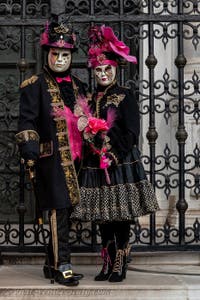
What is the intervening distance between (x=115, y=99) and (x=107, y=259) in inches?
50.8

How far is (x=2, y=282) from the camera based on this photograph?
21.1ft

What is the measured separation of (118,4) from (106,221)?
2289 millimetres

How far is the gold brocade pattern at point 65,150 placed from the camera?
6.18m

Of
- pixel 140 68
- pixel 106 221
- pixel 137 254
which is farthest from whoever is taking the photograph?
pixel 140 68

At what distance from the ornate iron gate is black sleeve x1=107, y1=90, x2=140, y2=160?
1108 millimetres

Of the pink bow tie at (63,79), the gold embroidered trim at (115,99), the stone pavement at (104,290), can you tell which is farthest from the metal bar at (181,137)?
the pink bow tie at (63,79)

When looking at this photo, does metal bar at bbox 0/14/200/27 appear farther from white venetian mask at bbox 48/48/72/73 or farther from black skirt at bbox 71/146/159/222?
black skirt at bbox 71/146/159/222

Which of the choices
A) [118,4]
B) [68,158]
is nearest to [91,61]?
[68,158]

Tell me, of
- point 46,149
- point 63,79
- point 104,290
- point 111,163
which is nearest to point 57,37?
point 63,79

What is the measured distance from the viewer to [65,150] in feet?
20.5

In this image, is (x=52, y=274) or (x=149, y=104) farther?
(x=149, y=104)

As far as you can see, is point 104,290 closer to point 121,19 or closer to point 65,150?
point 65,150

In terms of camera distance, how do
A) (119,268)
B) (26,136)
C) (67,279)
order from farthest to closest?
(119,268)
(67,279)
(26,136)

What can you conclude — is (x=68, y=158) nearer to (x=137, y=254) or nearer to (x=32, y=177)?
(x=32, y=177)
